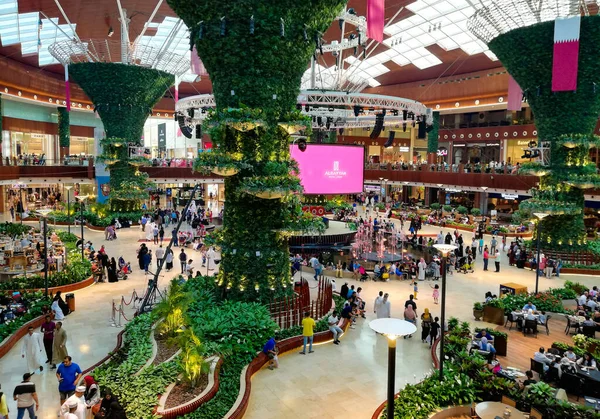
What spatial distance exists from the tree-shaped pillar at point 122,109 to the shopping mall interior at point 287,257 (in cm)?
12

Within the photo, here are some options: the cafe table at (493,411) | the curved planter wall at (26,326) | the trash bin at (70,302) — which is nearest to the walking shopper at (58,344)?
the curved planter wall at (26,326)

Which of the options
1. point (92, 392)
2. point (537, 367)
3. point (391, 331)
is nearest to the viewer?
point (391, 331)

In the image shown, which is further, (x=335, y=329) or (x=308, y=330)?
(x=335, y=329)

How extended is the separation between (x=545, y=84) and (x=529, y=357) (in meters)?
14.4

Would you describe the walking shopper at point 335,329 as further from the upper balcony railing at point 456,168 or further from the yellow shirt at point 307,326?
the upper balcony railing at point 456,168

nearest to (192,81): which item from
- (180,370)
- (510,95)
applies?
(510,95)

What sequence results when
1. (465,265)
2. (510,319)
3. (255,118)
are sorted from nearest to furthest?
(255,118) → (510,319) → (465,265)

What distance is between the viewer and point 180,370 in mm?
8633

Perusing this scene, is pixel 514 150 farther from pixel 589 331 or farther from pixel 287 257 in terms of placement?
pixel 287 257

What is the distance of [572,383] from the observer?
9.20 meters

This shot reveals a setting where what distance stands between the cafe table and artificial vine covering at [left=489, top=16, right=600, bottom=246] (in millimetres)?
15687

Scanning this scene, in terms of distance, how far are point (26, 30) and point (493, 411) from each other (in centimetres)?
3486

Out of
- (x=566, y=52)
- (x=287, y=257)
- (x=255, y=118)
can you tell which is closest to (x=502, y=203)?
(x=566, y=52)

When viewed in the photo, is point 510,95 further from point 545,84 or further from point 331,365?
point 331,365
